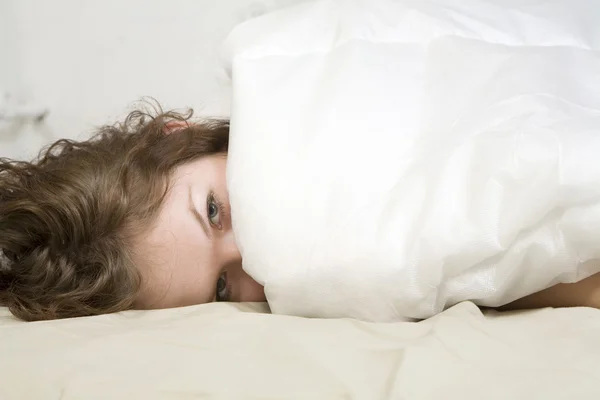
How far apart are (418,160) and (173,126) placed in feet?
1.74

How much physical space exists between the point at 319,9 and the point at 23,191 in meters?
0.53

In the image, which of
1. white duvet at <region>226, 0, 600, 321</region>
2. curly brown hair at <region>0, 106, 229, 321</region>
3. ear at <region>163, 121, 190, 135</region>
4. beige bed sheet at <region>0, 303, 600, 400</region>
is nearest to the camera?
beige bed sheet at <region>0, 303, 600, 400</region>

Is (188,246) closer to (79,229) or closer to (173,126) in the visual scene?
(79,229)

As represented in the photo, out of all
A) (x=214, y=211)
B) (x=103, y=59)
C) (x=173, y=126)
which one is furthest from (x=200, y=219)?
(x=103, y=59)

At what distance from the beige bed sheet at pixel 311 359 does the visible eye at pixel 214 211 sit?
238 millimetres

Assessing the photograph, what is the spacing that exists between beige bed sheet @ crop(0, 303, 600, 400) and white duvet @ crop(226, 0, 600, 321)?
58 mm

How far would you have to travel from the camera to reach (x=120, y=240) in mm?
876

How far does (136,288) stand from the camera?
865mm

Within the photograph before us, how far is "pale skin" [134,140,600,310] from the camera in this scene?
86cm

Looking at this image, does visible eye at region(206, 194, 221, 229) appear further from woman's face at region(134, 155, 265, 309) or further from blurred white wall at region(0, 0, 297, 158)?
blurred white wall at region(0, 0, 297, 158)

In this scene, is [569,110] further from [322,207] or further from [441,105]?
[322,207]

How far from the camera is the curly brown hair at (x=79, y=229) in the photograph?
0.86 m

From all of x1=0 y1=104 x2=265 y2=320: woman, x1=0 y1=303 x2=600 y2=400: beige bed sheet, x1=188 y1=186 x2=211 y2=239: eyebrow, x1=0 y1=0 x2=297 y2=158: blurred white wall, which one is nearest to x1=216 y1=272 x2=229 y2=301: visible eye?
x1=0 y1=104 x2=265 y2=320: woman

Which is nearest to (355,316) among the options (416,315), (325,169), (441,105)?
(416,315)
